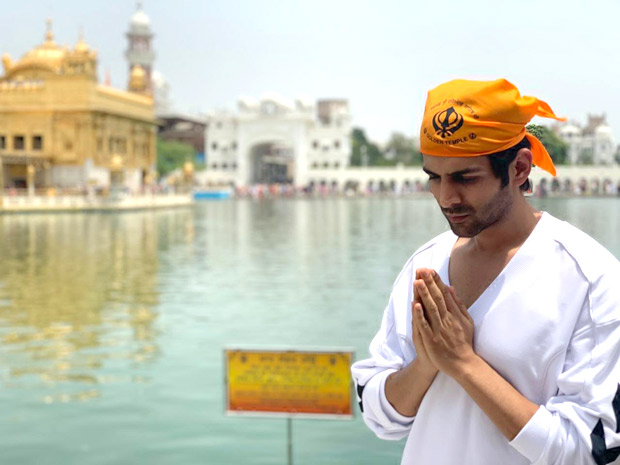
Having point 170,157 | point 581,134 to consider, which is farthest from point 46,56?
point 581,134

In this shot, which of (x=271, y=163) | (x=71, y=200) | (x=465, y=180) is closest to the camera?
(x=465, y=180)

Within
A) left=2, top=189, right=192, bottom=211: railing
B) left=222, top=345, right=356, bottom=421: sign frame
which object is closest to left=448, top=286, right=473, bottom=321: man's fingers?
left=222, top=345, right=356, bottom=421: sign frame

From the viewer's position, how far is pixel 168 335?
6359mm

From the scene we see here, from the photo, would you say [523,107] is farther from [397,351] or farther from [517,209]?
[397,351]

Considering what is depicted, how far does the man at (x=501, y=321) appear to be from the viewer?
121 cm

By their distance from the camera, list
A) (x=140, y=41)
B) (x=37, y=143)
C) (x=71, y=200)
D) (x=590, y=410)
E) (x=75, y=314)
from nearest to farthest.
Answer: (x=590, y=410) → (x=75, y=314) → (x=71, y=200) → (x=37, y=143) → (x=140, y=41)

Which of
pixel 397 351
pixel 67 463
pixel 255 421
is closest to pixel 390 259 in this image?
pixel 255 421

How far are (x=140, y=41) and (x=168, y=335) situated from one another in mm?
66200

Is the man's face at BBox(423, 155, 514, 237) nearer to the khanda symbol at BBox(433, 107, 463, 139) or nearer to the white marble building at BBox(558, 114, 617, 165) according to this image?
the khanda symbol at BBox(433, 107, 463, 139)

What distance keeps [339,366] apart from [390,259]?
9.17 m

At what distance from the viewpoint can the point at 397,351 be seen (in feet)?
4.70

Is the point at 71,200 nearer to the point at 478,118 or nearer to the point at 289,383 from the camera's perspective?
the point at 289,383

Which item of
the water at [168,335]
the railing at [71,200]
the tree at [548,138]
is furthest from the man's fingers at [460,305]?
the railing at [71,200]

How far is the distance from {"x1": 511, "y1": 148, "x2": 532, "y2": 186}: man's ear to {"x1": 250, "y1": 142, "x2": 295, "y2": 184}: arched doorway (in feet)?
208
